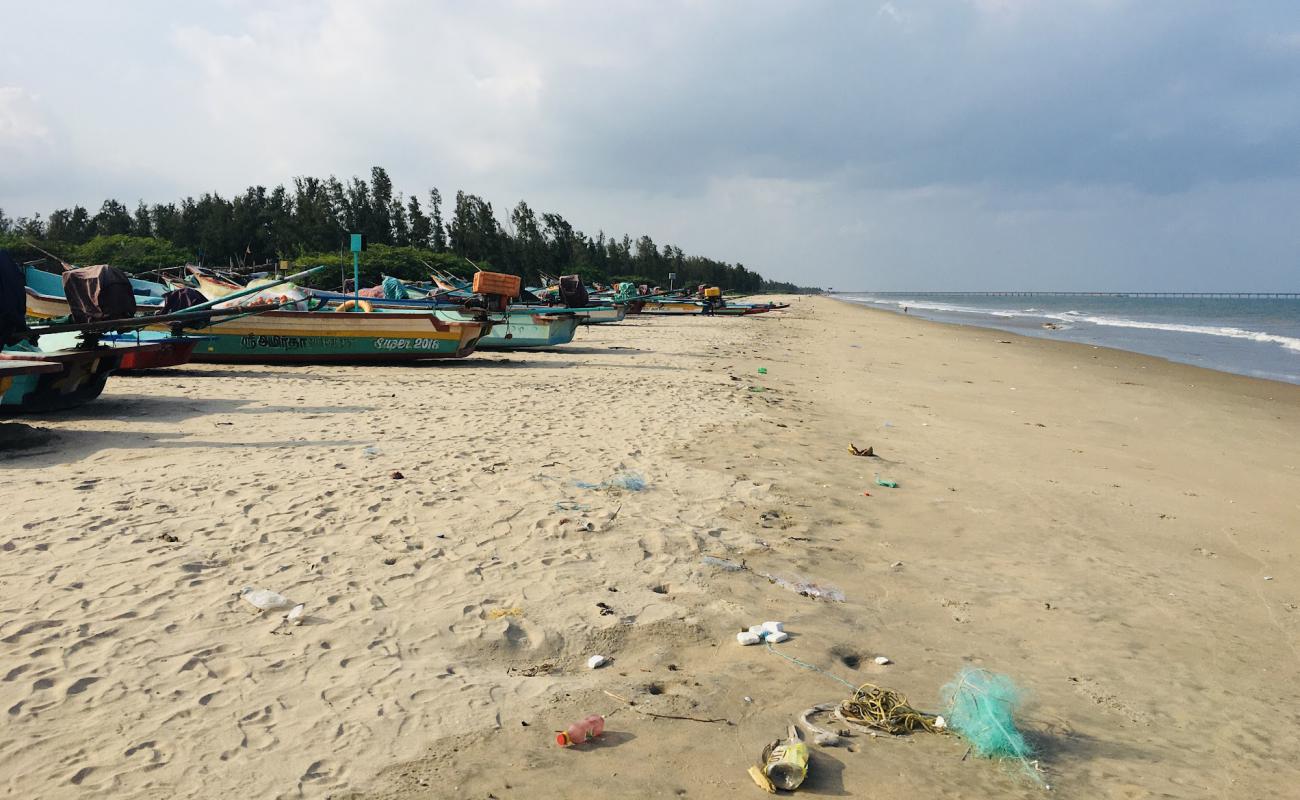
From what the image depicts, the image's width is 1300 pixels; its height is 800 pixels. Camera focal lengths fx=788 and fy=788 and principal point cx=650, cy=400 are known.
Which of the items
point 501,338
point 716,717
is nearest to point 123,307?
point 501,338

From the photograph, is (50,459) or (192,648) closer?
(192,648)

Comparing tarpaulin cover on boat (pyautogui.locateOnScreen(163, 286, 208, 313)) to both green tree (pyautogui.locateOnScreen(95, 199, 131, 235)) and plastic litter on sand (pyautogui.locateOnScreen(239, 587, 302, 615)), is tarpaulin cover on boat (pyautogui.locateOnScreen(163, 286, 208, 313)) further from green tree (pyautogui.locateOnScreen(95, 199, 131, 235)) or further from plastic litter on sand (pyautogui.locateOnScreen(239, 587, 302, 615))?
green tree (pyautogui.locateOnScreen(95, 199, 131, 235))

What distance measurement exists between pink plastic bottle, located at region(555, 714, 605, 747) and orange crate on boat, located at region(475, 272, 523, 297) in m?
13.3

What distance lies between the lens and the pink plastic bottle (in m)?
3.08

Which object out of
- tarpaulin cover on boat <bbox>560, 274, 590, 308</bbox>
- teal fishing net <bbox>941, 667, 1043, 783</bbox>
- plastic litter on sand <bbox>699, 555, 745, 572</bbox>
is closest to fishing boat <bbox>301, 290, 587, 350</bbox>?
tarpaulin cover on boat <bbox>560, 274, 590, 308</bbox>

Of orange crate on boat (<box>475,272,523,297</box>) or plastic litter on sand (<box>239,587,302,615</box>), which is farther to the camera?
orange crate on boat (<box>475,272,523,297</box>)

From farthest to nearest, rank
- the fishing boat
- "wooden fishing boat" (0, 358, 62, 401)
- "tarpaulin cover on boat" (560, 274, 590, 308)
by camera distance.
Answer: "tarpaulin cover on boat" (560, 274, 590, 308) < the fishing boat < "wooden fishing boat" (0, 358, 62, 401)

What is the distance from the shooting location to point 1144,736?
340cm

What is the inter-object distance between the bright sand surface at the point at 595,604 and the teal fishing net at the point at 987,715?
0.11 meters

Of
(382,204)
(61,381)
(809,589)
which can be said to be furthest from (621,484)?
(382,204)

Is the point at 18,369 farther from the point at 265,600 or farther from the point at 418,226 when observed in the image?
the point at 418,226

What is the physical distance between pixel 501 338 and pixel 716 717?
14.3m

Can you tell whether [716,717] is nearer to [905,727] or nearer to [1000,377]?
[905,727]

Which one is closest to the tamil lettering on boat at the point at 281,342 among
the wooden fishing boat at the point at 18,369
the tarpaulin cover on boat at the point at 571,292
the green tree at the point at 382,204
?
the wooden fishing boat at the point at 18,369
